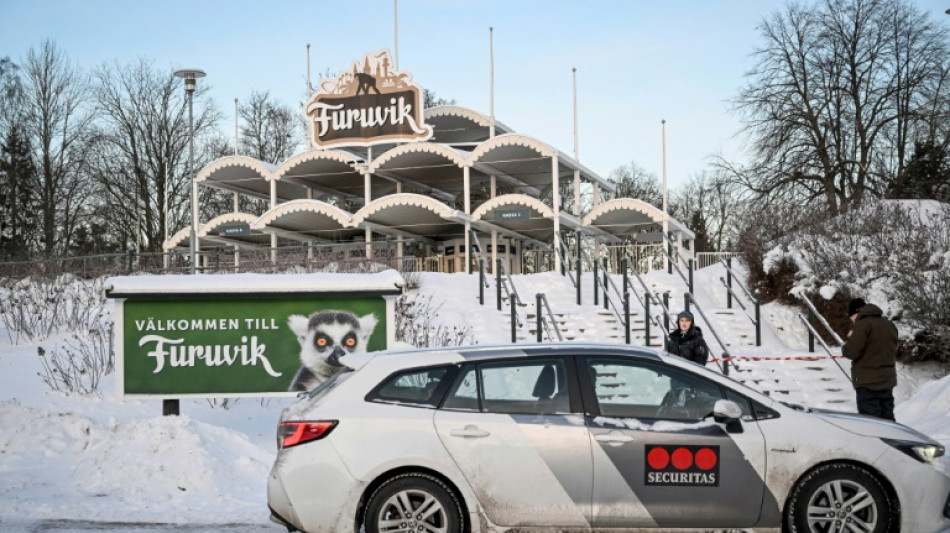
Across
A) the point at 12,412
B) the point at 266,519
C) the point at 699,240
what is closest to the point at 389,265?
the point at 12,412

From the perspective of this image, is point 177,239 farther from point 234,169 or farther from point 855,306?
point 855,306

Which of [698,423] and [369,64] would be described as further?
[369,64]

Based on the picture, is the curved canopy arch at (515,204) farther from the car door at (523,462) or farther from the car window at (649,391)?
the car door at (523,462)

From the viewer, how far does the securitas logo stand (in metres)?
6.11

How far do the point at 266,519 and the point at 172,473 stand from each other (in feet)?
4.88

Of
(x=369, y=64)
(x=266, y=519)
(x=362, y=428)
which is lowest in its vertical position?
Answer: (x=266, y=519)

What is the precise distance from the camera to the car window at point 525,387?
6250 millimetres

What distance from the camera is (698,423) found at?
6.23m

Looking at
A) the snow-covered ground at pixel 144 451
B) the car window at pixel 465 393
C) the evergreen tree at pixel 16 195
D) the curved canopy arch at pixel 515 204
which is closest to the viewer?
the car window at pixel 465 393

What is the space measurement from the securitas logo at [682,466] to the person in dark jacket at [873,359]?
4.37 meters

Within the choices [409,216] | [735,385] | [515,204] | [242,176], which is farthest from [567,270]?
[735,385]

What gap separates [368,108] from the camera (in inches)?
1415

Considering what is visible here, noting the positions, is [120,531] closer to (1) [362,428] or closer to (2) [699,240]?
(1) [362,428]

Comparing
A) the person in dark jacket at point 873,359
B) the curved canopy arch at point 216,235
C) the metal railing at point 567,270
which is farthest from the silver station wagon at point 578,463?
the curved canopy arch at point 216,235
